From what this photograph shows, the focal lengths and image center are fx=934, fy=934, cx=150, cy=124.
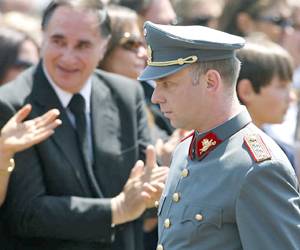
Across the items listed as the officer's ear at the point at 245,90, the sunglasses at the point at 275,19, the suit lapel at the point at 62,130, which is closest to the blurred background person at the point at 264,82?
the officer's ear at the point at 245,90

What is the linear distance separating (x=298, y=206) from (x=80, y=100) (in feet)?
5.91

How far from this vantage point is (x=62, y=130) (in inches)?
185

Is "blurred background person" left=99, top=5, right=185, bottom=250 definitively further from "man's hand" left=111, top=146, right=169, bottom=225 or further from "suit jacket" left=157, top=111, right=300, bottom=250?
"suit jacket" left=157, top=111, right=300, bottom=250

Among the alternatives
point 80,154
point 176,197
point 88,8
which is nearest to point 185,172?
point 176,197

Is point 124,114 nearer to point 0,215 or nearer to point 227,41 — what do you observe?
point 0,215

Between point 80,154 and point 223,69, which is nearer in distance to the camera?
point 223,69

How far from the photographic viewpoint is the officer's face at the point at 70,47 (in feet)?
15.9

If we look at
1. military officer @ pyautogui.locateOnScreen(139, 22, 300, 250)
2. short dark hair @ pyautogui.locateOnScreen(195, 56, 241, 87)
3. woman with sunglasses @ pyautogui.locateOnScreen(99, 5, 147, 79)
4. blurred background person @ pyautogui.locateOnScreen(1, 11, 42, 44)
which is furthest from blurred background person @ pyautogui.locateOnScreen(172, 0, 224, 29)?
short dark hair @ pyautogui.locateOnScreen(195, 56, 241, 87)

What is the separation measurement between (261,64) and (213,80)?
6.91ft

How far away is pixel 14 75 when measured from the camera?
573 cm

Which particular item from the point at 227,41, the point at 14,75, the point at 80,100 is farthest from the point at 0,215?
the point at 227,41

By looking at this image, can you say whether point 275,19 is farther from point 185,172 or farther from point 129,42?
point 185,172

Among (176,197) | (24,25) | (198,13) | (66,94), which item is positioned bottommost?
(198,13)

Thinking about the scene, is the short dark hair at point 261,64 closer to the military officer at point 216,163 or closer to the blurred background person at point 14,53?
the blurred background person at point 14,53
